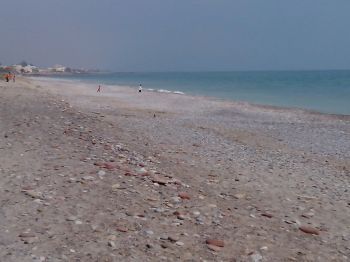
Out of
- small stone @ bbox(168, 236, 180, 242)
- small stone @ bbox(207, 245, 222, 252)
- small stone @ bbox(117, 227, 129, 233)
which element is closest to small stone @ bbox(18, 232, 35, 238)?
small stone @ bbox(117, 227, 129, 233)

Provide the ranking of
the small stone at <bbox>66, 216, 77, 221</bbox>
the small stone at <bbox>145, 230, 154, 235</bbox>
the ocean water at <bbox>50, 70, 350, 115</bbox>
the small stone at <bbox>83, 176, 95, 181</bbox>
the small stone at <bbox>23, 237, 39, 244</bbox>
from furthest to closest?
the ocean water at <bbox>50, 70, 350, 115</bbox> < the small stone at <bbox>83, 176, 95, 181</bbox> < the small stone at <bbox>66, 216, 77, 221</bbox> < the small stone at <bbox>145, 230, 154, 235</bbox> < the small stone at <bbox>23, 237, 39, 244</bbox>

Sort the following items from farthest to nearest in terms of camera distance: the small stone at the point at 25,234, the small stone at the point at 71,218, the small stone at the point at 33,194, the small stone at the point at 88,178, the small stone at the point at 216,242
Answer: the small stone at the point at 88,178
the small stone at the point at 33,194
the small stone at the point at 71,218
the small stone at the point at 216,242
the small stone at the point at 25,234

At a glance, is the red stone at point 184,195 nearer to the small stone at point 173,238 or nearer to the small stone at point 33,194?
the small stone at point 173,238

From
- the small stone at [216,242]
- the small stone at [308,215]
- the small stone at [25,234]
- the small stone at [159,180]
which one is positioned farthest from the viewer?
the small stone at [159,180]

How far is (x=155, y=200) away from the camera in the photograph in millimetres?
6887

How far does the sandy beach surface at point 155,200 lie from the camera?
5.38 meters

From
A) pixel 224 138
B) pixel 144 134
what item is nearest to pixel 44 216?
pixel 144 134

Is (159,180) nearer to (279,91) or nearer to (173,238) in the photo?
(173,238)

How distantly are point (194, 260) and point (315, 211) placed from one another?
3119 mm

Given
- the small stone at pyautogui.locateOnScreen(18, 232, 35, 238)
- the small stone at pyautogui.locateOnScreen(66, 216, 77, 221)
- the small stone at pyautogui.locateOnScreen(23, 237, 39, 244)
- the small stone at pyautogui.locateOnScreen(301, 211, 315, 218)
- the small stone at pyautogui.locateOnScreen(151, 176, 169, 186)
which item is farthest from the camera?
the small stone at pyautogui.locateOnScreen(151, 176, 169, 186)

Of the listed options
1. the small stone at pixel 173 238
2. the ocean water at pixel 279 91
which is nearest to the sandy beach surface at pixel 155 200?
the small stone at pixel 173 238

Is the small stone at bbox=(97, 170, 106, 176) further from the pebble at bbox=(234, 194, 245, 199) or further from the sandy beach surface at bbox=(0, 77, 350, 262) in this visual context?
the pebble at bbox=(234, 194, 245, 199)

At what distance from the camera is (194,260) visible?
202 inches

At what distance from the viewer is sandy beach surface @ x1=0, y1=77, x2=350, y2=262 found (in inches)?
212
